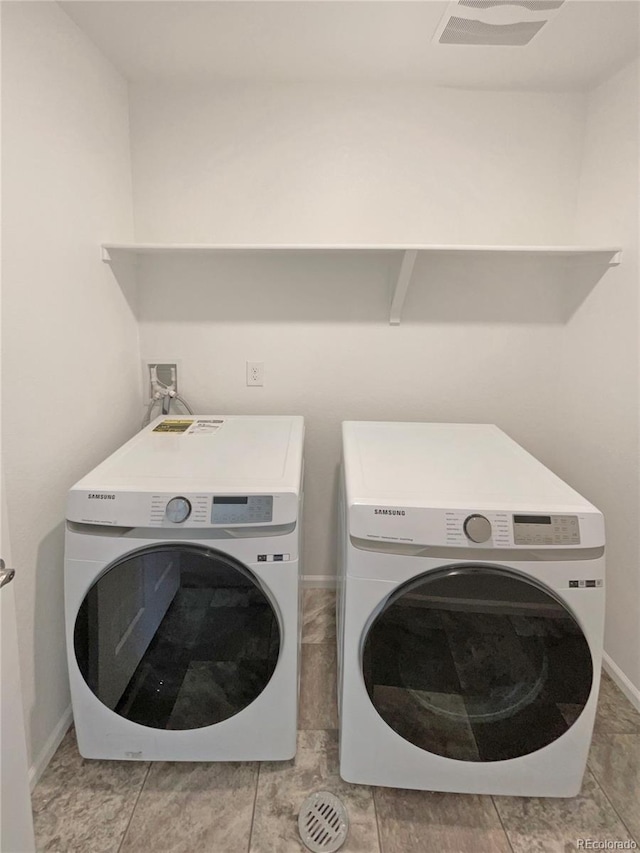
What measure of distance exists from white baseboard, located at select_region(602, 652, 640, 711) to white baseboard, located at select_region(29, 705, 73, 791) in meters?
1.82

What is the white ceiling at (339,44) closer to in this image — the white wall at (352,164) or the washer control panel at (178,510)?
the white wall at (352,164)

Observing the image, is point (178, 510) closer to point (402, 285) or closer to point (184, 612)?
point (184, 612)

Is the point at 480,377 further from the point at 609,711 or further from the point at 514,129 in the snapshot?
the point at 609,711

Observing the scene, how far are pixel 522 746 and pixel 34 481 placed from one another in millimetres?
1441

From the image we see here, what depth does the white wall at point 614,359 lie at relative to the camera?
65.1 inches

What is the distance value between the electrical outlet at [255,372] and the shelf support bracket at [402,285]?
566 millimetres

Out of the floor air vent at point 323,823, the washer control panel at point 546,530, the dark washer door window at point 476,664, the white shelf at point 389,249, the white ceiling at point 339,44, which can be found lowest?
the floor air vent at point 323,823

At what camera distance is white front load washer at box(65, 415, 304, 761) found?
49.6 inches

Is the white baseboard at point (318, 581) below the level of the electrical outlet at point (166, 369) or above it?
below

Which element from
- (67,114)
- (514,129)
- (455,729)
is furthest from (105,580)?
(514,129)

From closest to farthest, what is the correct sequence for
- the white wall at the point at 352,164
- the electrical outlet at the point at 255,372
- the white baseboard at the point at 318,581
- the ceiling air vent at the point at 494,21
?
1. the ceiling air vent at the point at 494,21
2. the white wall at the point at 352,164
3. the electrical outlet at the point at 255,372
4. the white baseboard at the point at 318,581

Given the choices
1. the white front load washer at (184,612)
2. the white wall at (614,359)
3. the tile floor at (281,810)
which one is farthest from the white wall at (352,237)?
the tile floor at (281,810)

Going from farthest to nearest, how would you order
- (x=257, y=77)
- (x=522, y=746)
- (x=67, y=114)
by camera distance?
(x=257, y=77) < (x=67, y=114) < (x=522, y=746)

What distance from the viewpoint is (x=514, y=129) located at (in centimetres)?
191
